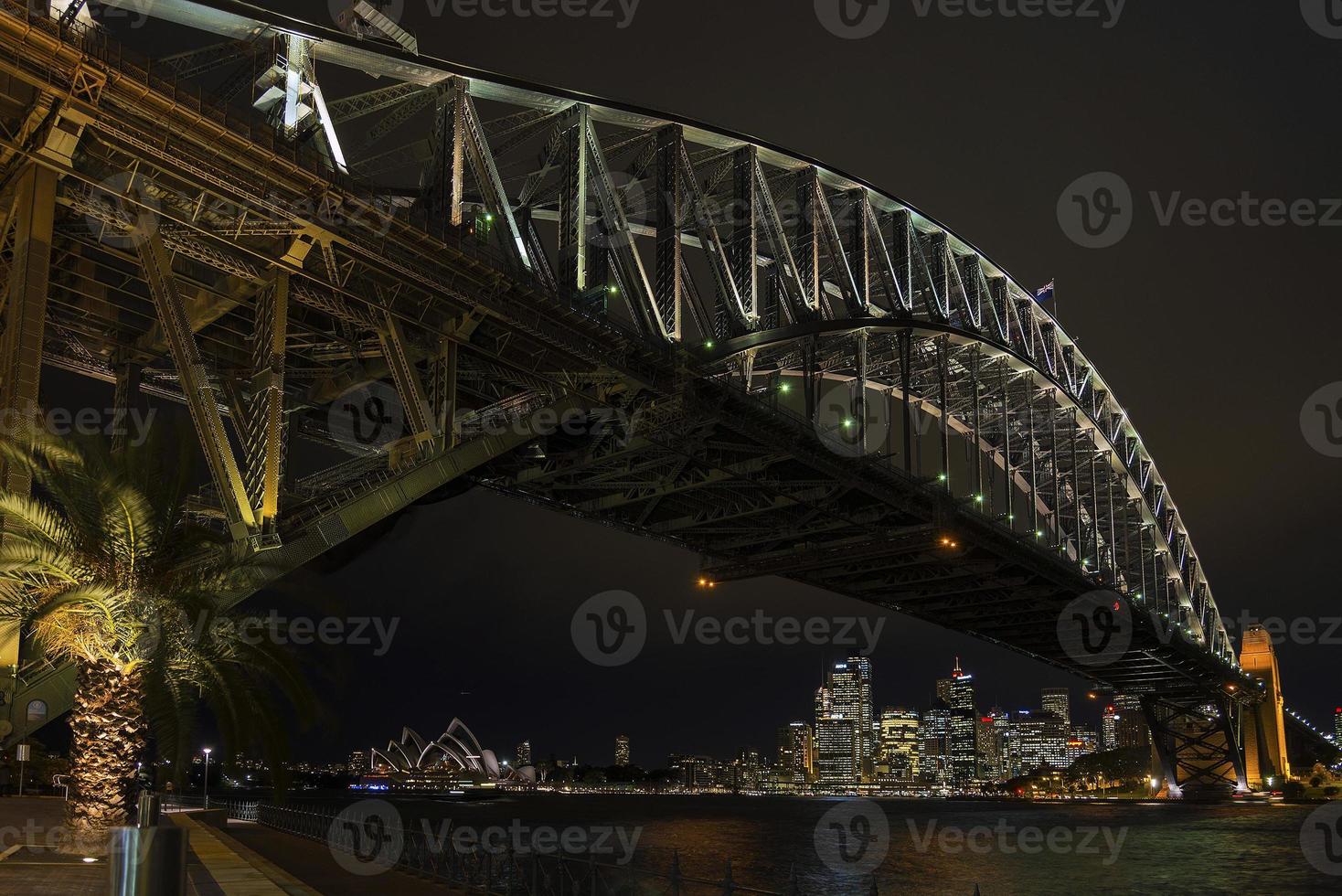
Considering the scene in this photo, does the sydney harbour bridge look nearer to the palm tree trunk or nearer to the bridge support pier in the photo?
the palm tree trunk

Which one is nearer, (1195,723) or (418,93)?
(418,93)

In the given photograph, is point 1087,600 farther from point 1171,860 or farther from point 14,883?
point 14,883

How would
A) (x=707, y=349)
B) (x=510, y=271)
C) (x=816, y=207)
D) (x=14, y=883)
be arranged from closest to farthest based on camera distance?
(x=14, y=883), (x=510, y=271), (x=707, y=349), (x=816, y=207)

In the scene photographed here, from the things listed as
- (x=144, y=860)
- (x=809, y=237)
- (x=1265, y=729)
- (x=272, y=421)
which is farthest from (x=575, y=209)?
(x=1265, y=729)

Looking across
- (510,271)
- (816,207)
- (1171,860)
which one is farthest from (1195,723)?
(510,271)

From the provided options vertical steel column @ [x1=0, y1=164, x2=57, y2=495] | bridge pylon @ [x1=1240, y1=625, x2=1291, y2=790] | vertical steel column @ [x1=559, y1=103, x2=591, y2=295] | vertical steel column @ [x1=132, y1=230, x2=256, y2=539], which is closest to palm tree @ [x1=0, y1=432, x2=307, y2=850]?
vertical steel column @ [x1=0, y1=164, x2=57, y2=495]

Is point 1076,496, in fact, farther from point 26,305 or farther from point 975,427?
point 26,305
